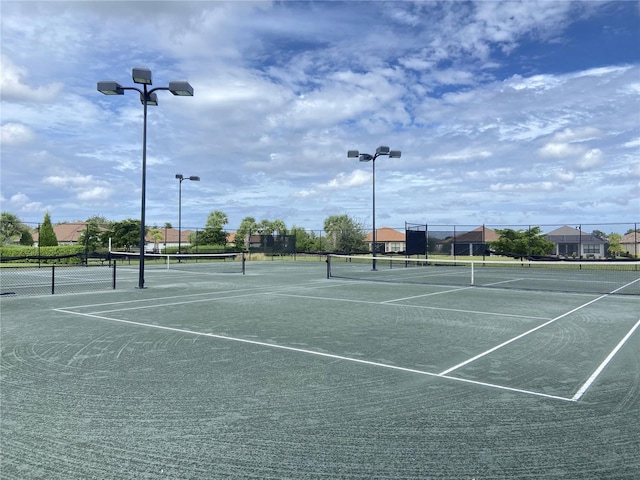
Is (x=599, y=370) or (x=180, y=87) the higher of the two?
(x=180, y=87)

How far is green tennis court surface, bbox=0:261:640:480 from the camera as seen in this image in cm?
312

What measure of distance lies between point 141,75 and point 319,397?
12956 millimetres

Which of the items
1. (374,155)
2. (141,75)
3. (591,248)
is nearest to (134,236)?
(374,155)

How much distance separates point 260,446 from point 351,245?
4104 cm

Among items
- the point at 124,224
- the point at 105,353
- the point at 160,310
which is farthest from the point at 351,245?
the point at 105,353

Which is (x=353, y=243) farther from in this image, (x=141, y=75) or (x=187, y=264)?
(x=141, y=75)

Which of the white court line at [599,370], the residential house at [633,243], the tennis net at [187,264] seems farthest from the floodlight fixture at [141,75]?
the residential house at [633,243]

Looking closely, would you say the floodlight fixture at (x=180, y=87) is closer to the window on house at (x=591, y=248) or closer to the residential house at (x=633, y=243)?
the window on house at (x=591, y=248)

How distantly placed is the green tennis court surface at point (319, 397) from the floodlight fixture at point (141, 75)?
27.2 feet

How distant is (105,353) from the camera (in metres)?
6.13

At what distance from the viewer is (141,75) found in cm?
1420

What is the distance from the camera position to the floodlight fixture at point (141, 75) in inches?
555

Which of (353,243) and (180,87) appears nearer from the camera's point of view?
(180,87)

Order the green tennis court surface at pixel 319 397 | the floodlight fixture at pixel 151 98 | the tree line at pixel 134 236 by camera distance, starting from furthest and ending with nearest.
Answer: the tree line at pixel 134 236 → the floodlight fixture at pixel 151 98 → the green tennis court surface at pixel 319 397
